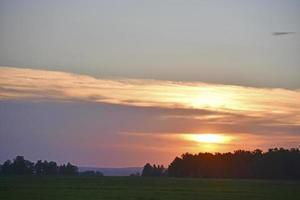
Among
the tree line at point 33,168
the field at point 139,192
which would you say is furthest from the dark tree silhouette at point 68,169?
the field at point 139,192

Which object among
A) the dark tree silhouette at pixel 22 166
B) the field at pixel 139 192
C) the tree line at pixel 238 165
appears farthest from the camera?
the dark tree silhouette at pixel 22 166

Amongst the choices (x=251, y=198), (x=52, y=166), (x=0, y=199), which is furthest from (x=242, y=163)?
(x=0, y=199)

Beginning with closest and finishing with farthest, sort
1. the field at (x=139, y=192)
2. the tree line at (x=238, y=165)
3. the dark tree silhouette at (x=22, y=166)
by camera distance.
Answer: the field at (x=139, y=192), the tree line at (x=238, y=165), the dark tree silhouette at (x=22, y=166)

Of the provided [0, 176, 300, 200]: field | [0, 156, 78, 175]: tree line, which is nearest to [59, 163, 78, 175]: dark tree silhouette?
[0, 156, 78, 175]: tree line

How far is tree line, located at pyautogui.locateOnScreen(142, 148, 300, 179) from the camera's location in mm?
122750

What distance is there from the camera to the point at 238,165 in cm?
13975

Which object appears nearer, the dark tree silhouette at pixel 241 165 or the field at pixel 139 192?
the field at pixel 139 192

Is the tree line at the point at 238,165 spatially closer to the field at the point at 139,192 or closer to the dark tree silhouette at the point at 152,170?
the dark tree silhouette at the point at 152,170

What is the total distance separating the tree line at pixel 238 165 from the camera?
123 m

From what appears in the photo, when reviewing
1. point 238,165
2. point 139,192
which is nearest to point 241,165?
point 238,165

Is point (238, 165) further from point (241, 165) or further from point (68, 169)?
point (68, 169)

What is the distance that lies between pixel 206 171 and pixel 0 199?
113822 mm

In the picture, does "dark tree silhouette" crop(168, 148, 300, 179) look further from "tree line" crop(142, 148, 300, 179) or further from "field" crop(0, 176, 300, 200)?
"field" crop(0, 176, 300, 200)

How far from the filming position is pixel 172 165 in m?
149
